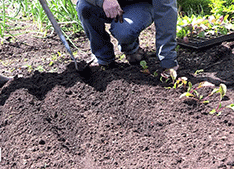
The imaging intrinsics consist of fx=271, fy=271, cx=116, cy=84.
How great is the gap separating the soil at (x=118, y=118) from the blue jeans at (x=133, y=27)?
0.17 m

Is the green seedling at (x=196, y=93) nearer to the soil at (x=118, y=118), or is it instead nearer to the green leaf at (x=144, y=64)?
the soil at (x=118, y=118)

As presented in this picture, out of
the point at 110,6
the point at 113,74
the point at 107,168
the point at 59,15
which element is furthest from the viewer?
the point at 59,15

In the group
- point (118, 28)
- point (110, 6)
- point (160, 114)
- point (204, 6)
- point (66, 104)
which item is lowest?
point (204, 6)

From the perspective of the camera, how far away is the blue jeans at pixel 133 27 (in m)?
1.92

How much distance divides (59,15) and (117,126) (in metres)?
1.96

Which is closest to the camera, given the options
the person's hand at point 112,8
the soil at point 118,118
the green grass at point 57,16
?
the soil at point 118,118

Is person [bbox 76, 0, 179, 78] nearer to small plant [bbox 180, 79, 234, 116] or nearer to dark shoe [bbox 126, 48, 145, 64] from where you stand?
dark shoe [bbox 126, 48, 145, 64]

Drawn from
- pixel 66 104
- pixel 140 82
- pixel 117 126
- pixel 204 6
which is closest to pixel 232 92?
pixel 140 82

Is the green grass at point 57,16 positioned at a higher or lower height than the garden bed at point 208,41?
higher

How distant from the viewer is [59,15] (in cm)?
323

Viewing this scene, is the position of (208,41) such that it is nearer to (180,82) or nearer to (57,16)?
(180,82)

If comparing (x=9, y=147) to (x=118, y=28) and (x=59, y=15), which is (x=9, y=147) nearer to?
(x=118, y=28)

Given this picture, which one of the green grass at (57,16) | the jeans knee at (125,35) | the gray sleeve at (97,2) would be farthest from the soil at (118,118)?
the green grass at (57,16)

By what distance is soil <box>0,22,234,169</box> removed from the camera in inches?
58.7
